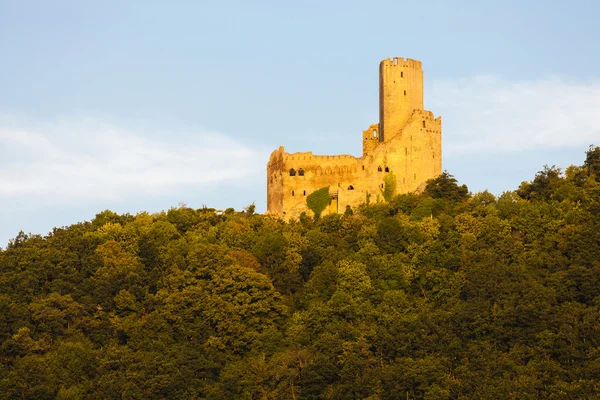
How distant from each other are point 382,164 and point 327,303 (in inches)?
639

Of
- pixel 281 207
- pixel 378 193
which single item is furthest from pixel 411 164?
pixel 281 207

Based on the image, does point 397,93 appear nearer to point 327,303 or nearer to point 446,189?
point 446,189

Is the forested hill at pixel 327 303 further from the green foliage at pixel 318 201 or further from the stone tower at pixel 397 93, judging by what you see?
the stone tower at pixel 397 93

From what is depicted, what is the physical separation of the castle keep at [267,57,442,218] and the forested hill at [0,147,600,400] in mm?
3007

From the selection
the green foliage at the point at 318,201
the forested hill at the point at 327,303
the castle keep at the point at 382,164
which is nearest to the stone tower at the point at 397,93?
the castle keep at the point at 382,164

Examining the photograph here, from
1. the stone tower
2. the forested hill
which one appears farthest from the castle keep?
the forested hill

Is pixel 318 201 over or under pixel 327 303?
over

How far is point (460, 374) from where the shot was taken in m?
53.4

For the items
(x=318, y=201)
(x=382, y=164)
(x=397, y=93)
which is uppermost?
(x=397, y=93)

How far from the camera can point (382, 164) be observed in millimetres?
74625

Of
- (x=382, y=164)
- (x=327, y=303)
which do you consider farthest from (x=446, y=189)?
(x=327, y=303)

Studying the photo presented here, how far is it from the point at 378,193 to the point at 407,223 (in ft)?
25.4

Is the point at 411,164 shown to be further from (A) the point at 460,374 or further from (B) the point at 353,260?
(A) the point at 460,374

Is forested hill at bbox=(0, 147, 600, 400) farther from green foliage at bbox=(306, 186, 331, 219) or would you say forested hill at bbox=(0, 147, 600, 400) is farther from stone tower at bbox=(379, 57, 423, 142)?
stone tower at bbox=(379, 57, 423, 142)
